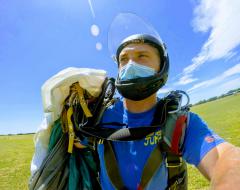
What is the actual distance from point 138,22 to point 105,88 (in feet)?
3.47

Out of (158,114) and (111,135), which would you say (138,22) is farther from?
(111,135)

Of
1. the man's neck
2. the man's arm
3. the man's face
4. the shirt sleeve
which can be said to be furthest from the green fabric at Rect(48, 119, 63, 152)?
the man's arm

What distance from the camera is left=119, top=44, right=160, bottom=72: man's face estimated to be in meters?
2.64

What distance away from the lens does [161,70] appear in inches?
106

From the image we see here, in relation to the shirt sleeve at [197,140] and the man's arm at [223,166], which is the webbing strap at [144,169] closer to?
the shirt sleeve at [197,140]

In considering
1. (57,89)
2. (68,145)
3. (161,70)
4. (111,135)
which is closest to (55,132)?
(68,145)

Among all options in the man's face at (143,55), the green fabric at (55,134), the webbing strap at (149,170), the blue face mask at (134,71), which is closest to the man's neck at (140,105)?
the blue face mask at (134,71)

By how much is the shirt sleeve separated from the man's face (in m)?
0.74

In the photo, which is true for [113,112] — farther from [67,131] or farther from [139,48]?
[139,48]

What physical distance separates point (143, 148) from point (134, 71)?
0.77m

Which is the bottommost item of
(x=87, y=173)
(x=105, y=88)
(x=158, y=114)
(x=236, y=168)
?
(x=87, y=173)

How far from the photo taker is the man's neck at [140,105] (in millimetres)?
2561

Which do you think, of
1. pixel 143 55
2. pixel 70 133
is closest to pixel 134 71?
pixel 143 55

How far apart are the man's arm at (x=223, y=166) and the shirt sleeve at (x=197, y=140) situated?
0.04 meters
